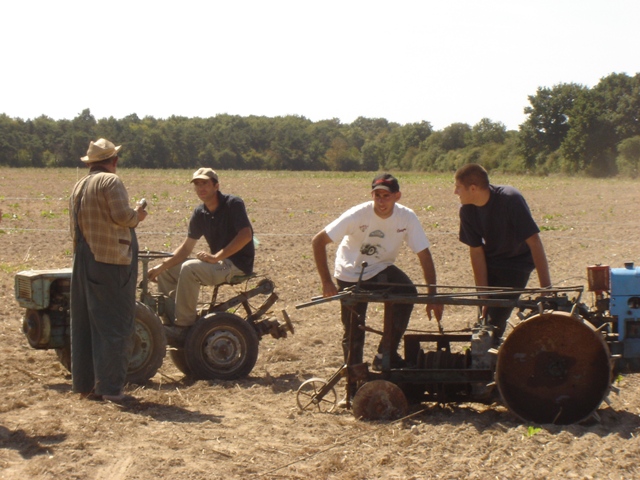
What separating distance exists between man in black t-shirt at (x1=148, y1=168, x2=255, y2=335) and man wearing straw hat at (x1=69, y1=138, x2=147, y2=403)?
1.14m

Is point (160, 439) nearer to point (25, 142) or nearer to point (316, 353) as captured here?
point (316, 353)

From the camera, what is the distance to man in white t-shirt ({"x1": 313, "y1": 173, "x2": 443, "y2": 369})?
267 inches

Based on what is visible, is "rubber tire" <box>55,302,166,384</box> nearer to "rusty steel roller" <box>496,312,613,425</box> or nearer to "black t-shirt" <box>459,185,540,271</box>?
"black t-shirt" <box>459,185,540,271</box>

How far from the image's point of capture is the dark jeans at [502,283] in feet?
22.1

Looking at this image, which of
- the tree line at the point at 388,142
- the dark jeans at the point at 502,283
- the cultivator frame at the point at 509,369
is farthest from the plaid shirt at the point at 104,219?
the tree line at the point at 388,142

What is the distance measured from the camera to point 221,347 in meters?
7.85

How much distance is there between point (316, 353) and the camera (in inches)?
351

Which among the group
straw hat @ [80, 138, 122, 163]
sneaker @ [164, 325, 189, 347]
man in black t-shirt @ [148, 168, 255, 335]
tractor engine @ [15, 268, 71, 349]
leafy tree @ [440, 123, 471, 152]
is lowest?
sneaker @ [164, 325, 189, 347]

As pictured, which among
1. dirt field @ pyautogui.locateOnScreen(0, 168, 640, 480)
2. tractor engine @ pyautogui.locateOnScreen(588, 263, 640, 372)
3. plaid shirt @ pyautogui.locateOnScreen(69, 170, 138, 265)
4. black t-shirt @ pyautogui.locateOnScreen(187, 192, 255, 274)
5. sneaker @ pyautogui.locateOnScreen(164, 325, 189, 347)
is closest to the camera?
dirt field @ pyautogui.locateOnScreen(0, 168, 640, 480)

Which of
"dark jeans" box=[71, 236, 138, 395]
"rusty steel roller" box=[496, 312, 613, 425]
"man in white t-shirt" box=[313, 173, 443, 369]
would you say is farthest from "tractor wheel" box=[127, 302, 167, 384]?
"rusty steel roller" box=[496, 312, 613, 425]

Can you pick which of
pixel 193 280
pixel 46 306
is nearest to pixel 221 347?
pixel 193 280

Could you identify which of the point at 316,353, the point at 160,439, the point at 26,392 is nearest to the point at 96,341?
the point at 26,392

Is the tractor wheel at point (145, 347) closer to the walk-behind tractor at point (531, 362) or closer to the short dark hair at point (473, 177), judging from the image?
the walk-behind tractor at point (531, 362)

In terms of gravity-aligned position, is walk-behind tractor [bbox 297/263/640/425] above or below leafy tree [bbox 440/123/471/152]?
below
